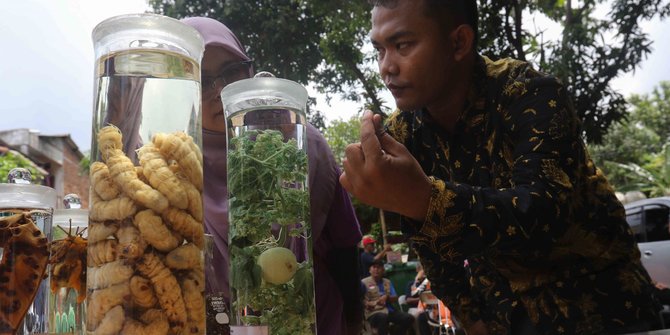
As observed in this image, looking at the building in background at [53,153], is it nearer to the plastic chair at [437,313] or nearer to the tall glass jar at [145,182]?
→ the plastic chair at [437,313]

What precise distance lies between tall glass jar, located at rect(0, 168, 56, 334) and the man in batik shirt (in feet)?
1.93

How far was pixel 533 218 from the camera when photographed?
93 centimetres

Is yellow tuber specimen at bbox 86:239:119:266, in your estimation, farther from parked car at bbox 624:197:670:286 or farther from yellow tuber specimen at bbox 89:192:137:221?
parked car at bbox 624:197:670:286

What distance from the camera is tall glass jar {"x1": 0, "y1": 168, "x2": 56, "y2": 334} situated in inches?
31.4

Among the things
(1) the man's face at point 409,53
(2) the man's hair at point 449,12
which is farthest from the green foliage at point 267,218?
(2) the man's hair at point 449,12

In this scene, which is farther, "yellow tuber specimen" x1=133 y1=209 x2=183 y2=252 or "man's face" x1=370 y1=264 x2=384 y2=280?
"man's face" x1=370 y1=264 x2=384 y2=280

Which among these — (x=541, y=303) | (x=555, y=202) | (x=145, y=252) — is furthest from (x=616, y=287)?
(x=145, y=252)

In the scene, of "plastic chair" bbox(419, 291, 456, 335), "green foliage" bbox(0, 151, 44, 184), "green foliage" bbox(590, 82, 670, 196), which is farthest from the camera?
"green foliage" bbox(590, 82, 670, 196)

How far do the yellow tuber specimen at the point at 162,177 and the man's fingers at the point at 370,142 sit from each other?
9.9 inches

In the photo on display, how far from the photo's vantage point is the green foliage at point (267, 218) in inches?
26.2

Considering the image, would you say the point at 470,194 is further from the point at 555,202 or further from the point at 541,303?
the point at 541,303

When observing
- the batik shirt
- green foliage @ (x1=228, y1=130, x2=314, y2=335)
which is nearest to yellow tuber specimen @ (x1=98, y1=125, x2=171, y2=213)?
green foliage @ (x1=228, y1=130, x2=314, y2=335)

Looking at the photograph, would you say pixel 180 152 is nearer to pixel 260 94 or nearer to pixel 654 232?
pixel 260 94

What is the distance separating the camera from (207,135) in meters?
1.38
